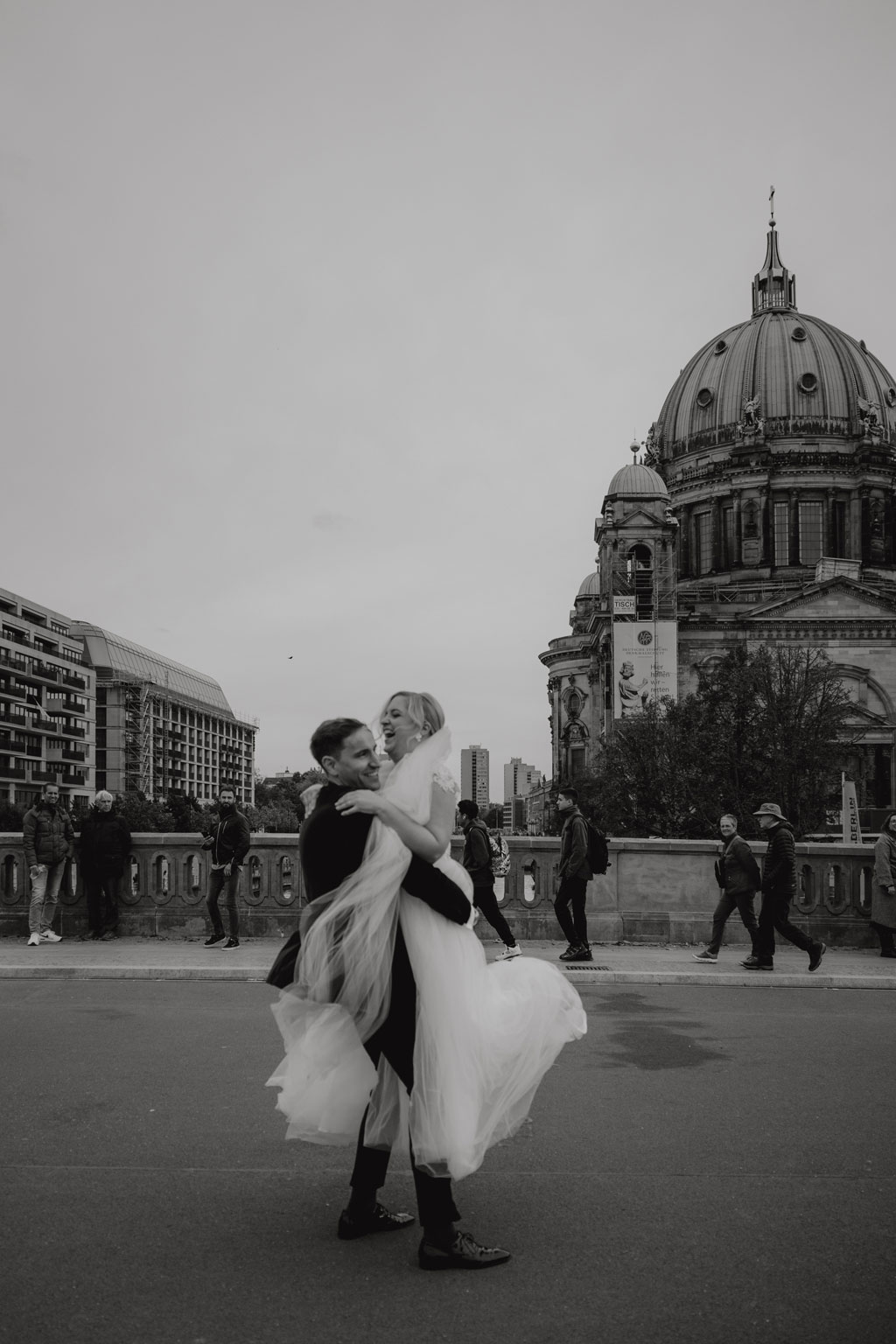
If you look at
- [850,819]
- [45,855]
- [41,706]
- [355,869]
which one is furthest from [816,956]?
[41,706]

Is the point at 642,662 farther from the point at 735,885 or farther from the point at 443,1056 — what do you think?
the point at 443,1056

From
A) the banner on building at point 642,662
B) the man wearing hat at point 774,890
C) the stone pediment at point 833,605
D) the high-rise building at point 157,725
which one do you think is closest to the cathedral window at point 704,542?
the stone pediment at point 833,605

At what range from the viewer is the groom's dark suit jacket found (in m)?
4.62

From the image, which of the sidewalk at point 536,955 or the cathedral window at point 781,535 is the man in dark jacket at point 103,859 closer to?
the sidewalk at point 536,955

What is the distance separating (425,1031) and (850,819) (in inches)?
1187

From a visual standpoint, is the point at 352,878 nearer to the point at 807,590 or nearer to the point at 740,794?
the point at 740,794

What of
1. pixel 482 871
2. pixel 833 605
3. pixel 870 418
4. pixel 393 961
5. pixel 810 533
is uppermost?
pixel 870 418

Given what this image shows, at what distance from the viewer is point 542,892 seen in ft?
52.3

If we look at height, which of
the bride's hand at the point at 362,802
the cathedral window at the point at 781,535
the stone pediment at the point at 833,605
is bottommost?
the bride's hand at the point at 362,802

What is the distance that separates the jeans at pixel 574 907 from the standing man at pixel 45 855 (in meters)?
5.97

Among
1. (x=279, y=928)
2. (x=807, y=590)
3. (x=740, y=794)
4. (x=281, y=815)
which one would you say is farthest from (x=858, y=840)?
(x=281, y=815)

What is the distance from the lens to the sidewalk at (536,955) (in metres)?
12.5

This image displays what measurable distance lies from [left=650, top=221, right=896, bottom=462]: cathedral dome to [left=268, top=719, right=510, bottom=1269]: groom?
84676 millimetres

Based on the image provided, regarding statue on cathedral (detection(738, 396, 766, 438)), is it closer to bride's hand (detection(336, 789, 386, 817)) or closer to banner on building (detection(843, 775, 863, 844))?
banner on building (detection(843, 775, 863, 844))
